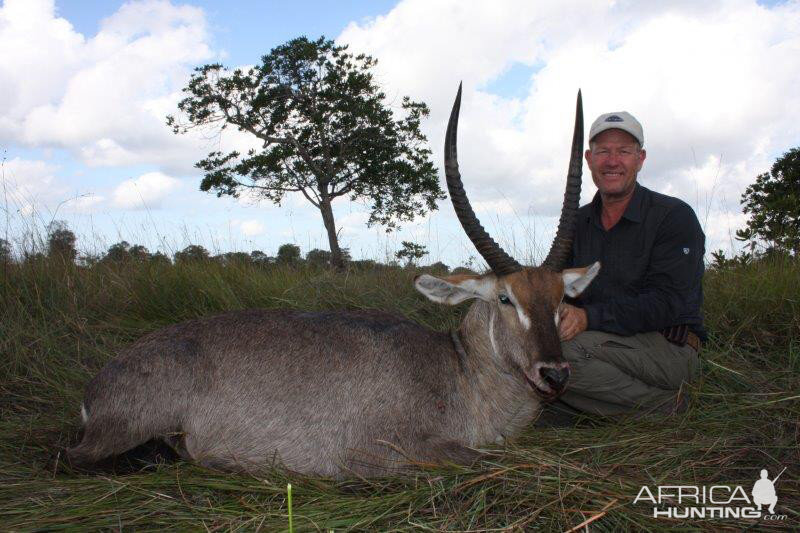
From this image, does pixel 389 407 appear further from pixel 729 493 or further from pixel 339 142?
pixel 339 142

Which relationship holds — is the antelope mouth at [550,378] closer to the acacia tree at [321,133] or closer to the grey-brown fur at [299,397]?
the grey-brown fur at [299,397]

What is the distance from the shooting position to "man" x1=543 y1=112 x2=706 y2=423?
513 centimetres

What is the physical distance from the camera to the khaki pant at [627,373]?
16.8ft

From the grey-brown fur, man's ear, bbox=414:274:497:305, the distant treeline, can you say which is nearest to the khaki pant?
the grey-brown fur

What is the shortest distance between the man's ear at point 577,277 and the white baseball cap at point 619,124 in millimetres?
1453

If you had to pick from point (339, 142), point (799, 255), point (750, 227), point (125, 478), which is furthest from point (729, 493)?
point (339, 142)

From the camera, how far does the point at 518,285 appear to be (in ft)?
14.9

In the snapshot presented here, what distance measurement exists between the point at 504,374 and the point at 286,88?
26.3m

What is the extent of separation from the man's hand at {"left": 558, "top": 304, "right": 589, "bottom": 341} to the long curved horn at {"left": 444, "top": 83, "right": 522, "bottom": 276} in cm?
57

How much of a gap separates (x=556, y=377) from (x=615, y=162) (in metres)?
2.38

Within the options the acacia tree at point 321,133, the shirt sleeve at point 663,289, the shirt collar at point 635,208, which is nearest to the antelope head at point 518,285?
the shirt sleeve at point 663,289

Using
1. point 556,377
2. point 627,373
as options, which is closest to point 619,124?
point 627,373

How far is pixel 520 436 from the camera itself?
4.70 meters

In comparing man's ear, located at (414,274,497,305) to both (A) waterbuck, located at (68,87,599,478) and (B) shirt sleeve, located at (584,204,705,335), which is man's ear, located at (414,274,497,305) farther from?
(B) shirt sleeve, located at (584,204,705,335)
